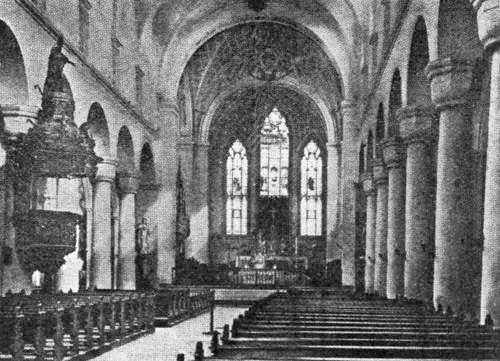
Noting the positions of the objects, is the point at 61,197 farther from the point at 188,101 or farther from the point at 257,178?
the point at 257,178

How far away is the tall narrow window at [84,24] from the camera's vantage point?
1861 cm

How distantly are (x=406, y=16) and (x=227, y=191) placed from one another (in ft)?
83.0

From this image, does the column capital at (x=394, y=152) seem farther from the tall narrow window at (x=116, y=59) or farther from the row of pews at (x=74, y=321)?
the tall narrow window at (x=116, y=59)

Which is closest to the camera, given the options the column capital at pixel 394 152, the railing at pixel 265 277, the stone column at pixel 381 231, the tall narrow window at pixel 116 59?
the column capital at pixel 394 152

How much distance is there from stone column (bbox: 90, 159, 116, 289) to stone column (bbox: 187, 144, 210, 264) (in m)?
15.3

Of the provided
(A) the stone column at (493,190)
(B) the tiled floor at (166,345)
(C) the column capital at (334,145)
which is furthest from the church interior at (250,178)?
(C) the column capital at (334,145)

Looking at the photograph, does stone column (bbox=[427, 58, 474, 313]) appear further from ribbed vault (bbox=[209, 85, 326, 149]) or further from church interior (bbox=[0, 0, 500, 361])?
ribbed vault (bbox=[209, 85, 326, 149])

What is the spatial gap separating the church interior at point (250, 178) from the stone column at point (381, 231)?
0.08 metres

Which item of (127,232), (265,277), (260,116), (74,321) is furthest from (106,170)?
(260,116)

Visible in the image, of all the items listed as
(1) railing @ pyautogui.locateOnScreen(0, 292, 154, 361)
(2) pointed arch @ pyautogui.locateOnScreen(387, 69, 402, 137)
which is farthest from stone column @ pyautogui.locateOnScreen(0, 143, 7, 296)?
(2) pointed arch @ pyautogui.locateOnScreen(387, 69, 402, 137)

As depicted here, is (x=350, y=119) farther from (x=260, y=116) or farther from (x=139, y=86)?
(x=260, y=116)

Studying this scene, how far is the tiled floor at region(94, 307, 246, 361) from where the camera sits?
35.2ft

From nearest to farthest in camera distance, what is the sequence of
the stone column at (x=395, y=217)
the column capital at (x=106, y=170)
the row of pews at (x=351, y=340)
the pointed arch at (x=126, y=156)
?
the row of pews at (x=351, y=340)
the stone column at (x=395, y=217)
the column capital at (x=106, y=170)
the pointed arch at (x=126, y=156)

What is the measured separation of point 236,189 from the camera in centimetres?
4034
